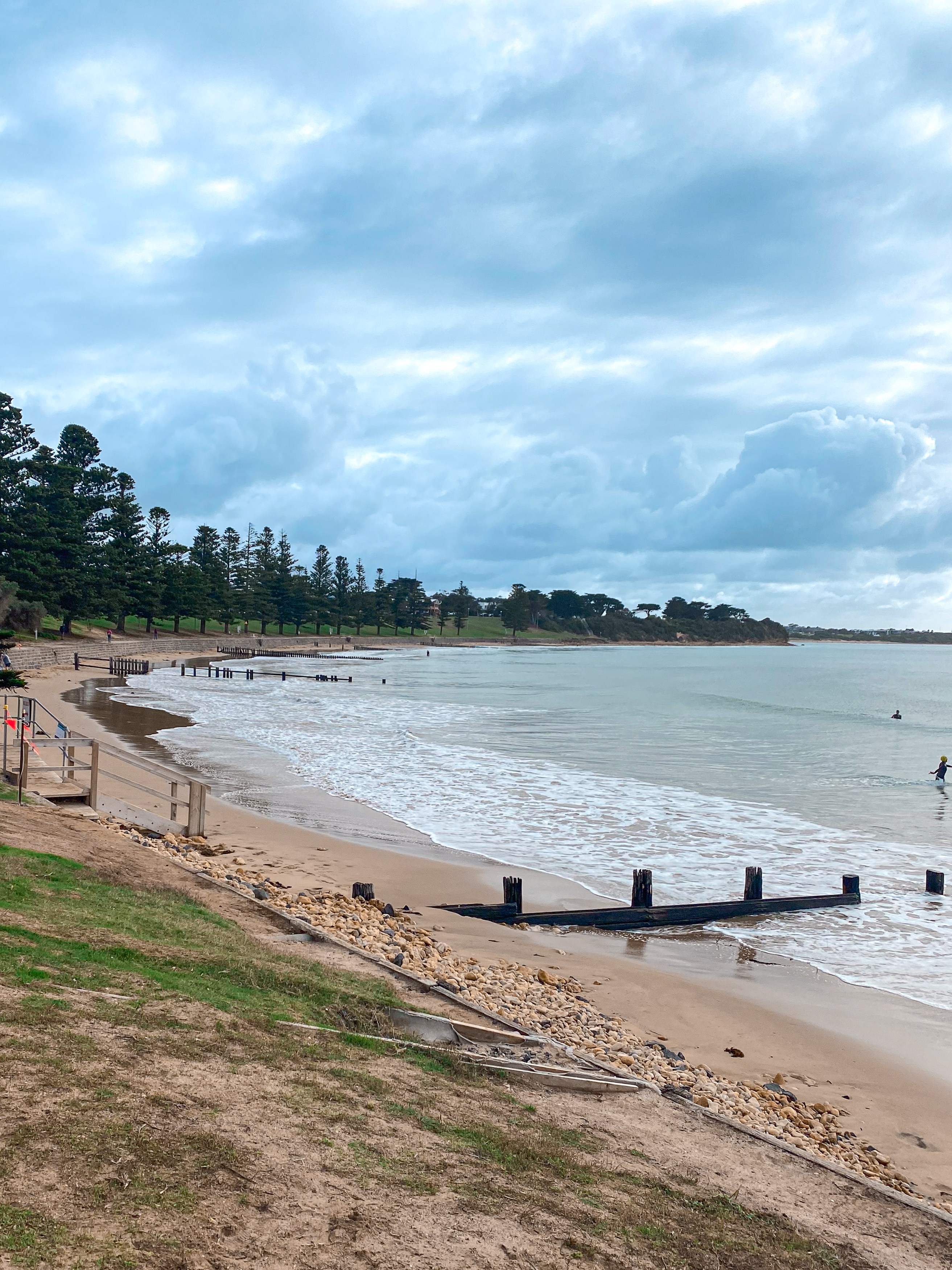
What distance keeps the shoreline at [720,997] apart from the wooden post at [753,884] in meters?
1.42

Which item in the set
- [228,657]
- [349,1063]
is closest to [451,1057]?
[349,1063]

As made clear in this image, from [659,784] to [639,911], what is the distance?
1512cm

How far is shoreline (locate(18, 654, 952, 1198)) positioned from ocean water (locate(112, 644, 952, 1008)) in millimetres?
879

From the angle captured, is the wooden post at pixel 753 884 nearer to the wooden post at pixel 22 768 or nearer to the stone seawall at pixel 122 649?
the wooden post at pixel 22 768

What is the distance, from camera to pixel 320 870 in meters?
15.3

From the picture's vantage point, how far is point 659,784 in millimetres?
28953

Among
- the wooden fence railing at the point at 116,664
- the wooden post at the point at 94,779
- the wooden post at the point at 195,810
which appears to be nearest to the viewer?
the wooden post at the point at 94,779

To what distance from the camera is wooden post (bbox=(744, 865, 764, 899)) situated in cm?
1519

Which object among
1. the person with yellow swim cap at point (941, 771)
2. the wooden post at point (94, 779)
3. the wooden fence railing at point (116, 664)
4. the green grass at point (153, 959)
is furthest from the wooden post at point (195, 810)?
the wooden fence railing at point (116, 664)

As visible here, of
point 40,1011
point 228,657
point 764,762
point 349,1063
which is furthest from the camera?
point 228,657

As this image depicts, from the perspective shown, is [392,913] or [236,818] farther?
[236,818]

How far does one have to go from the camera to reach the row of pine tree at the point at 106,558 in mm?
69375

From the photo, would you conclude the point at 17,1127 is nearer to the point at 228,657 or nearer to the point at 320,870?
the point at 320,870

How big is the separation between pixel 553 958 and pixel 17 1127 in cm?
890
